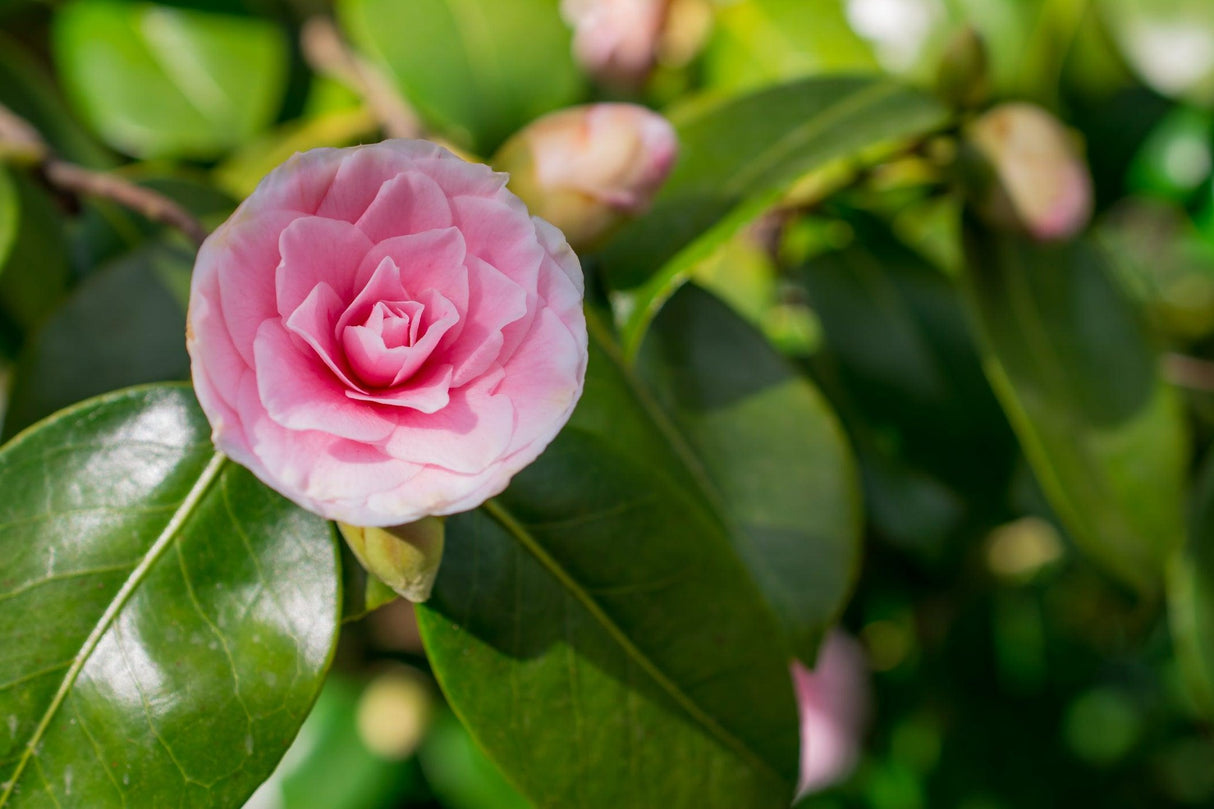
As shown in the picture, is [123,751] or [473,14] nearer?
[123,751]

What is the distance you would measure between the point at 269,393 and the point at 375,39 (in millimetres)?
503

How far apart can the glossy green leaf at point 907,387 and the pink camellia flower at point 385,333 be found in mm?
512

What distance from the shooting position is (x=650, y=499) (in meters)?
0.47

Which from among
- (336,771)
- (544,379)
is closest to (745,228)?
(544,379)

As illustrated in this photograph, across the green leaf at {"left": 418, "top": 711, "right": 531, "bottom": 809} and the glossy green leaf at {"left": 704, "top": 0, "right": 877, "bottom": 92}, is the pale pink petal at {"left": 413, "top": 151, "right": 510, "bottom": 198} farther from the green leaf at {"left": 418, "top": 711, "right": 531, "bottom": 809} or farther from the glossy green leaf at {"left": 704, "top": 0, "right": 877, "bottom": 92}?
the green leaf at {"left": 418, "top": 711, "right": 531, "bottom": 809}

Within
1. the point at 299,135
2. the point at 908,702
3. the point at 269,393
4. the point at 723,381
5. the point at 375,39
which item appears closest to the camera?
the point at 269,393

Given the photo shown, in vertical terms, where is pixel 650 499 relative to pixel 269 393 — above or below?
below

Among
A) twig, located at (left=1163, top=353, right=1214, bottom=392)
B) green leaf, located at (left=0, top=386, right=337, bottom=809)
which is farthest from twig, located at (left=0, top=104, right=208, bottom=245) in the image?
twig, located at (left=1163, top=353, right=1214, bottom=392)

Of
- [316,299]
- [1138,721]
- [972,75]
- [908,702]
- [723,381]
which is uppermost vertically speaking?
[316,299]

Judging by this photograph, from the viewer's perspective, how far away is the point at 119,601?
39 cm

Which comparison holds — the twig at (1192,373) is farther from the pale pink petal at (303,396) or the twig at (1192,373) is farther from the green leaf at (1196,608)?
the pale pink petal at (303,396)

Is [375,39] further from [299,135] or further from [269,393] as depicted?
[269,393]

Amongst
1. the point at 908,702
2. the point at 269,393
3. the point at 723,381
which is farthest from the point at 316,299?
the point at 908,702

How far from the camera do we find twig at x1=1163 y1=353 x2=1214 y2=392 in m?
1.05
